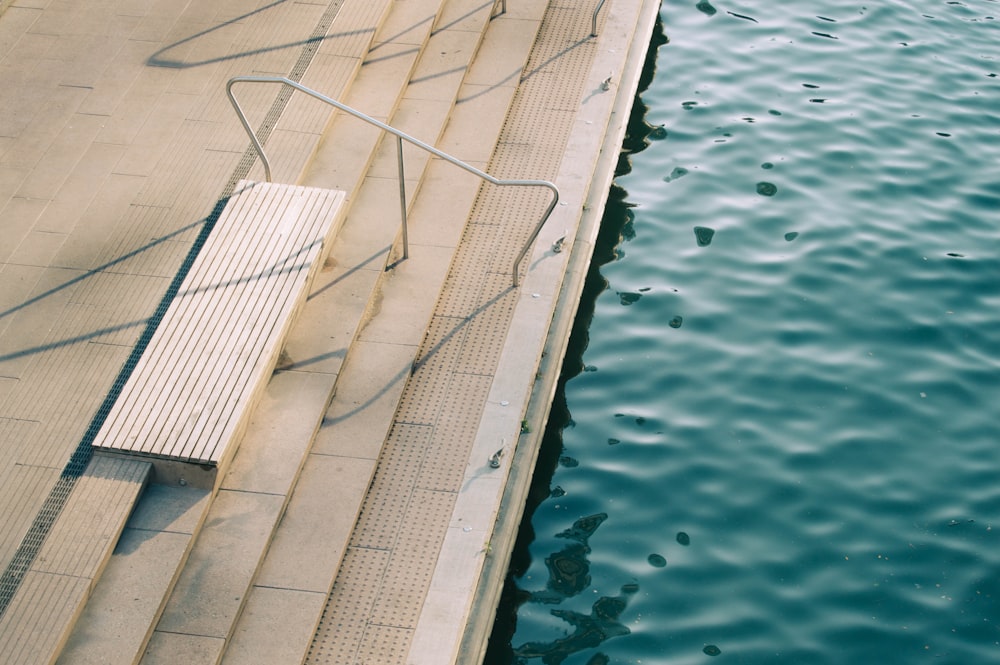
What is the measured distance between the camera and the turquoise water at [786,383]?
7.49 m

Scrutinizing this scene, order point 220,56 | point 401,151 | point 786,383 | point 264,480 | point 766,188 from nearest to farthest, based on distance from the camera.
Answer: point 264,480 < point 401,151 < point 786,383 < point 220,56 < point 766,188

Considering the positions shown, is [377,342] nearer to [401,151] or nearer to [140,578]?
[401,151]

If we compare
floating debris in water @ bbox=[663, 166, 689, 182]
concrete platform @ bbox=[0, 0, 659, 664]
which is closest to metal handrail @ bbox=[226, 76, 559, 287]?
concrete platform @ bbox=[0, 0, 659, 664]

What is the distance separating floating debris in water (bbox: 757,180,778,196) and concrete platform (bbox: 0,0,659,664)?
5.38 feet

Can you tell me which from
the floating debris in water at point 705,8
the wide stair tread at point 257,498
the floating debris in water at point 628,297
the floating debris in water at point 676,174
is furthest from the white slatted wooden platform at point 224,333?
the floating debris in water at point 705,8

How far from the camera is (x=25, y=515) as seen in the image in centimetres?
677

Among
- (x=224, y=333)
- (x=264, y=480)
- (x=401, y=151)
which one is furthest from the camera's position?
(x=401, y=151)

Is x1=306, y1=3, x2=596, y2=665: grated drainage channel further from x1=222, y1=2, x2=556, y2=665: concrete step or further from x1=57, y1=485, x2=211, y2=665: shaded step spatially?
x1=57, y1=485, x2=211, y2=665: shaded step

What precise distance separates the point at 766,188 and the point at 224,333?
614cm

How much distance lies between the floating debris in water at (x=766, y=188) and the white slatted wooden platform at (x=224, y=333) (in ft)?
15.3

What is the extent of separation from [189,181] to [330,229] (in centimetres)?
142

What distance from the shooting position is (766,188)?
1118 cm

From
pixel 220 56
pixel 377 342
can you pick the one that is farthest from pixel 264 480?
pixel 220 56

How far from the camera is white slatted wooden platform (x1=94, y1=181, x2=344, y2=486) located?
712cm
